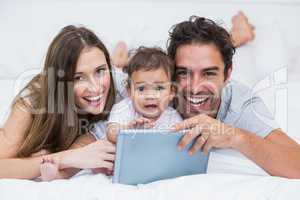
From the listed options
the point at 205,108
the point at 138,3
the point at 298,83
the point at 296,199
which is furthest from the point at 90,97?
the point at 298,83

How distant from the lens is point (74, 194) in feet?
3.20

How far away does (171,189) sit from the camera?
0.99 meters

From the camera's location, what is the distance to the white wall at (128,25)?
1.55 metres

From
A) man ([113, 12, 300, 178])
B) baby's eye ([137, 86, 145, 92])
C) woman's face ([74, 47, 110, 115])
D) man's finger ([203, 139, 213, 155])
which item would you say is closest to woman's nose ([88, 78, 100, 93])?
woman's face ([74, 47, 110, 115])

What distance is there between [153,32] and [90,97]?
39 centimetres

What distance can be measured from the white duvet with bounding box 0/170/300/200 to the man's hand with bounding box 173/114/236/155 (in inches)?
3.9

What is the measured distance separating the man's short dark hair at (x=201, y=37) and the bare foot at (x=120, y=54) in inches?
7.3

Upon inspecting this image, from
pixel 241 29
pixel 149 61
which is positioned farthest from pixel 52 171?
pixel 241 29

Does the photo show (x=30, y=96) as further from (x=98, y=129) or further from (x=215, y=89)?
(x=215, y=89)

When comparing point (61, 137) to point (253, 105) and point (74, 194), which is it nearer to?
point (74, 194)

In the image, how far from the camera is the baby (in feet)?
4.01

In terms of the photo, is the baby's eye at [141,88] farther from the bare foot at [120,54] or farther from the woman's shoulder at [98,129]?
the bare foot at [120,54]

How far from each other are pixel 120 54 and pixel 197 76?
0.31 m

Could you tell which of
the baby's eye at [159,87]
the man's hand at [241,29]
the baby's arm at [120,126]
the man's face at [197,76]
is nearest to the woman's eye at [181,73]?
the man's face at [197,76]
